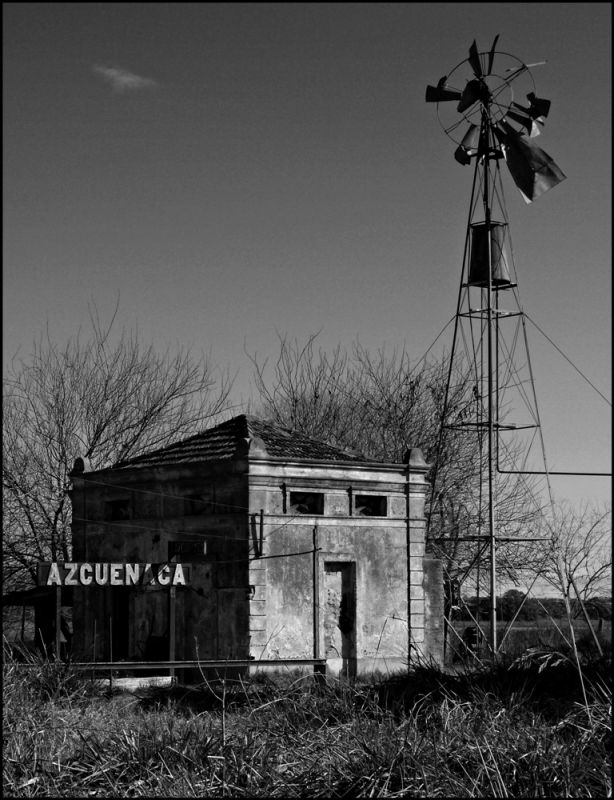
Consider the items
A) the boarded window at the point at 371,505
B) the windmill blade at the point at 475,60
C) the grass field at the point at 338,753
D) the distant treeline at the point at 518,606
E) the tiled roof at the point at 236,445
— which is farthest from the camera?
the distant treeline at the point at 518,606

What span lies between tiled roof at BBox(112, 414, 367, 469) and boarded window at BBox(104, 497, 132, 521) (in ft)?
3.33

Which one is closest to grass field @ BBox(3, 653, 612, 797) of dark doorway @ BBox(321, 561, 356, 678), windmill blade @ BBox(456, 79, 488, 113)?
dark doorway @ BBox(321, 561, 356, 678)

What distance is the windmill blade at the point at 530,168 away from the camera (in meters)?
Result: 28.0

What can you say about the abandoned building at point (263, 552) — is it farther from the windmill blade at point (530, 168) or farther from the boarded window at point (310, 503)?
the windmill blade at point (530, 168)

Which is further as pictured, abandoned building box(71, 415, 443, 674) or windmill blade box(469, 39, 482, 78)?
abandoned building box(71, 415, 443, 674)

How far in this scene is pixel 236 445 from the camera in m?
29.8

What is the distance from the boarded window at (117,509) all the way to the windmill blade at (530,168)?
14.0 m

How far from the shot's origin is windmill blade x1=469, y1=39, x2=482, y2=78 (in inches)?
1139

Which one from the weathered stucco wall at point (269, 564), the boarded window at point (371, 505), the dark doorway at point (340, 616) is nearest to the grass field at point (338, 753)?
the weathered stucco wall at point (269, 564)

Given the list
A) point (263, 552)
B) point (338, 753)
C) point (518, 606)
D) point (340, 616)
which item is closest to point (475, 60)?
point (263, 552)

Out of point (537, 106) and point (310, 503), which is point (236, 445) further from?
point (537, 106)

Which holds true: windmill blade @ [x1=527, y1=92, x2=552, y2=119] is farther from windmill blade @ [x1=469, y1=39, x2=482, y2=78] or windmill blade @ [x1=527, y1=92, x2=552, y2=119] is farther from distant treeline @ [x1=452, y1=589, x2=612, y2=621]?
distant treeline @ [x1=452, y1=589, x2=612, y2=621]

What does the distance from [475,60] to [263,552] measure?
44.9 feet

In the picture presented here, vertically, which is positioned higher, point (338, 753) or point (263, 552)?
point (263, 552)
